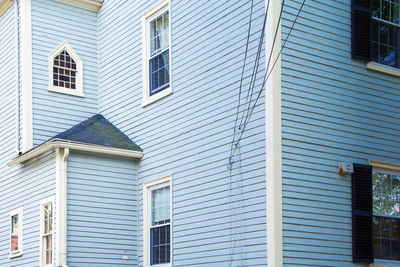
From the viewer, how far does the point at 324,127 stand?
11.1 meters

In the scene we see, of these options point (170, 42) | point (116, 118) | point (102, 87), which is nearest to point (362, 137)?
point (170, 42)

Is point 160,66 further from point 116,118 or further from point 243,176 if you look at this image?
point 243,176

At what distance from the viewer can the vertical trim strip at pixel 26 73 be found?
1528cm

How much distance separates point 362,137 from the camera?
457 inches

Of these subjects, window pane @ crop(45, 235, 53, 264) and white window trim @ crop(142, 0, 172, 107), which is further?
white window trim @ crop(142, 0, 172, 107)

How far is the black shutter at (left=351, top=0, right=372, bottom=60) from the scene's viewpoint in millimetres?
11891

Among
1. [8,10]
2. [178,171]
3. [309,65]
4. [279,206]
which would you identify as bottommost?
[279,206]

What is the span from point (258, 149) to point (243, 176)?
0.57 meters

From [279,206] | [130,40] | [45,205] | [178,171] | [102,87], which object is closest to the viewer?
[279,206]

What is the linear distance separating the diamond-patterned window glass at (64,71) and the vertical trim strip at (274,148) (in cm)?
690

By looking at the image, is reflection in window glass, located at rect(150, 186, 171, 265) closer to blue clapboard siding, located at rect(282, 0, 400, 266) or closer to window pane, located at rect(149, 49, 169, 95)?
window pane, located at rect(149, 49, 169, 95)

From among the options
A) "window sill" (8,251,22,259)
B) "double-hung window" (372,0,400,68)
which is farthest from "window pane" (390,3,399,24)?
"window sill" (8,251,22,259)

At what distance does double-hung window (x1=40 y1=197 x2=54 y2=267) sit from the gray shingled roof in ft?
4.70

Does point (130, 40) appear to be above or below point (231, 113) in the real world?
above
